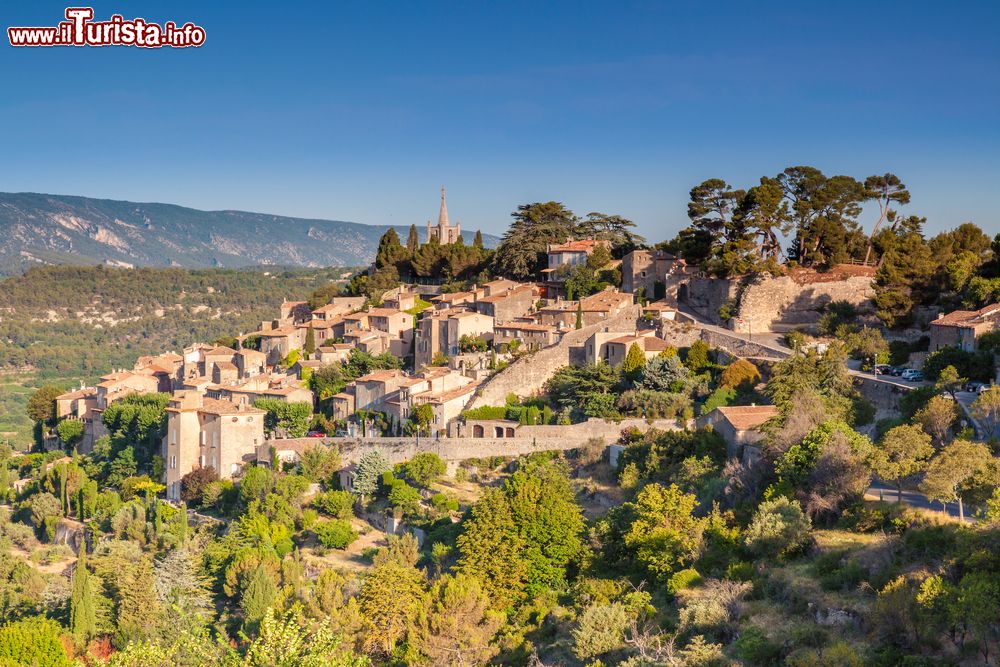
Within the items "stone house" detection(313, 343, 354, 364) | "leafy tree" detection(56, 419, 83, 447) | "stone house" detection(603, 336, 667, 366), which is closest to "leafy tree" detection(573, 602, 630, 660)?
"stone house" detection(603, 336, 667, 366)

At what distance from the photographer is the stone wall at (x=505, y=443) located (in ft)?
116

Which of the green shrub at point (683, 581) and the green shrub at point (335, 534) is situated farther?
the green shrub at point (335, 534)

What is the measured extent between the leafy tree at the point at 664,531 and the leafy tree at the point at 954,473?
5332mm

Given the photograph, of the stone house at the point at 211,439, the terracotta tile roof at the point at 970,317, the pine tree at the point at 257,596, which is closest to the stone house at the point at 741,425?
the terracotta tile roof at the point at 970,317

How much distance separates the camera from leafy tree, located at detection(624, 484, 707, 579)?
24172 mm

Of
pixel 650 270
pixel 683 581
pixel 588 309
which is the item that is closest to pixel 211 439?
pixel 588 309

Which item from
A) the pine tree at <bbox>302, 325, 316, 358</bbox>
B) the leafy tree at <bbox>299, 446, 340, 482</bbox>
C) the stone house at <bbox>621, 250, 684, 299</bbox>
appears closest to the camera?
the leafy tree at <bbox>299, 446, 340, 482</bbox>

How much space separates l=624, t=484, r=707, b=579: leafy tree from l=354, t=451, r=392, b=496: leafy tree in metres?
11.9

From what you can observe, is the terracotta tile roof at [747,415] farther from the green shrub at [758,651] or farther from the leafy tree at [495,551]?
the green shrub at [758,651]

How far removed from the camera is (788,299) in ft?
144

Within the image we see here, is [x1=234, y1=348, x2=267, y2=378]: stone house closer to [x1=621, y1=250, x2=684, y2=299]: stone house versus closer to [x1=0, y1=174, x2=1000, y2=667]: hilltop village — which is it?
[x1=0, y1=174, x2=1000, y2=667]: hilltop village

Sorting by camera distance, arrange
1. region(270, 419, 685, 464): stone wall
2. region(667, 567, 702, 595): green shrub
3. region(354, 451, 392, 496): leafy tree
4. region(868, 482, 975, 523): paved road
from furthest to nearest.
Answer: region(354, 451, 392, 496): leafy tree → region(270, 419, 685, 464): stone wall → region(667, 567, 702, 595): green shrub → region(868, 482, 975, 523): paved road

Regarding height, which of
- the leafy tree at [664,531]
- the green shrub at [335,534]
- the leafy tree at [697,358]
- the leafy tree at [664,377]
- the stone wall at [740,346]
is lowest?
the green shrub at [335,534]

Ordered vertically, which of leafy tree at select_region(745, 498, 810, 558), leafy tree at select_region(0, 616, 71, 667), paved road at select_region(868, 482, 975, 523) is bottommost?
leafy tree at select_region(0, 616, 71, 667)
